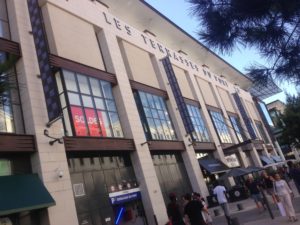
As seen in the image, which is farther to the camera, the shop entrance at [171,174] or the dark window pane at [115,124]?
the shop entrance at [171,174]

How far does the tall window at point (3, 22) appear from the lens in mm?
16312

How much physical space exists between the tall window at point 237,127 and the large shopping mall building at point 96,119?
7281mm

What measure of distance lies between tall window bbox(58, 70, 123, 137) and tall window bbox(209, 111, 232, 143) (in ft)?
56.8

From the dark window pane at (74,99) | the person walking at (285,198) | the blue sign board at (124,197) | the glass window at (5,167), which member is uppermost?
the dark window pane at (74,99)

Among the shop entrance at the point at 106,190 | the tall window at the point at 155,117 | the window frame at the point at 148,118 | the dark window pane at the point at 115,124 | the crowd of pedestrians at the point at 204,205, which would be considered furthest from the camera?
the tall window at the point at 155,117

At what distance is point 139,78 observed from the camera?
25.7 metres

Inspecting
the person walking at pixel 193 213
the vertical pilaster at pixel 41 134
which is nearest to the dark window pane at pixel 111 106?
the vertical pilaster at pixel 41 134

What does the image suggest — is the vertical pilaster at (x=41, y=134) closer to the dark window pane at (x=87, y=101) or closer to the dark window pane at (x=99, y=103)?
the dark window pane at (x=87, y=101)

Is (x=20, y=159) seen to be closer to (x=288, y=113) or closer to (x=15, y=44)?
(x=15, y=44)

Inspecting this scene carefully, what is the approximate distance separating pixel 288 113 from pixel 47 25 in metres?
25.3

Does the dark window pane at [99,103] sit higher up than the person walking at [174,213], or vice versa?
the dark window pane at [99,103]

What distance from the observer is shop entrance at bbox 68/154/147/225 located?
15930 mm

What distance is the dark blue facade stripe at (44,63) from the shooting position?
14.6 metres

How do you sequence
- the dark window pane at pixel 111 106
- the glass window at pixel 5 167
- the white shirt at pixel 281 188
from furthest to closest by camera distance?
the dark window pane at pixel 111 106 < the glass window at pixel 5 167 < the white shirt at pixel 281 188
